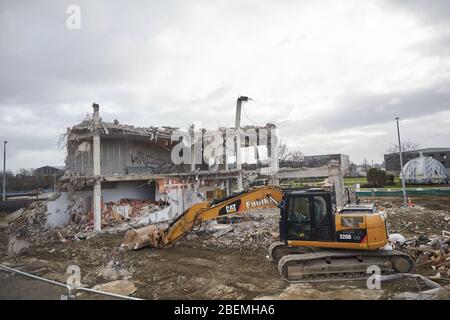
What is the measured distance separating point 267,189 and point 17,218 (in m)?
15.6

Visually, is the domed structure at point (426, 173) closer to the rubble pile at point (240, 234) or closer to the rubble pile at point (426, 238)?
the rubble pile at point (426, 238)

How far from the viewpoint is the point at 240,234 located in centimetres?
1408

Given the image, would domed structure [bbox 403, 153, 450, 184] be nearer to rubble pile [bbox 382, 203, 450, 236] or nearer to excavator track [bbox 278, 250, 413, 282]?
rubble pile [bbox 382, 203, 450, 236]

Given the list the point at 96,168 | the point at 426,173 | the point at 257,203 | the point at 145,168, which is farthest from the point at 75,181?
the point at 426,173

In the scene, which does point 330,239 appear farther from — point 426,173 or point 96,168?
point 426,173

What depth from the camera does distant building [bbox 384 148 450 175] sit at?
2247 inches

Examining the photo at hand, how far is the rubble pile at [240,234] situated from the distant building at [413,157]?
4947 cm

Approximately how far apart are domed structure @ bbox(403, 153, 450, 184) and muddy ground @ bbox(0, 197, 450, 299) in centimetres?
3648

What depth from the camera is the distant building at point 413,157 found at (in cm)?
5706

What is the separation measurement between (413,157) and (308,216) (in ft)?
186

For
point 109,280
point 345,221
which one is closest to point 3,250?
point 109,280
